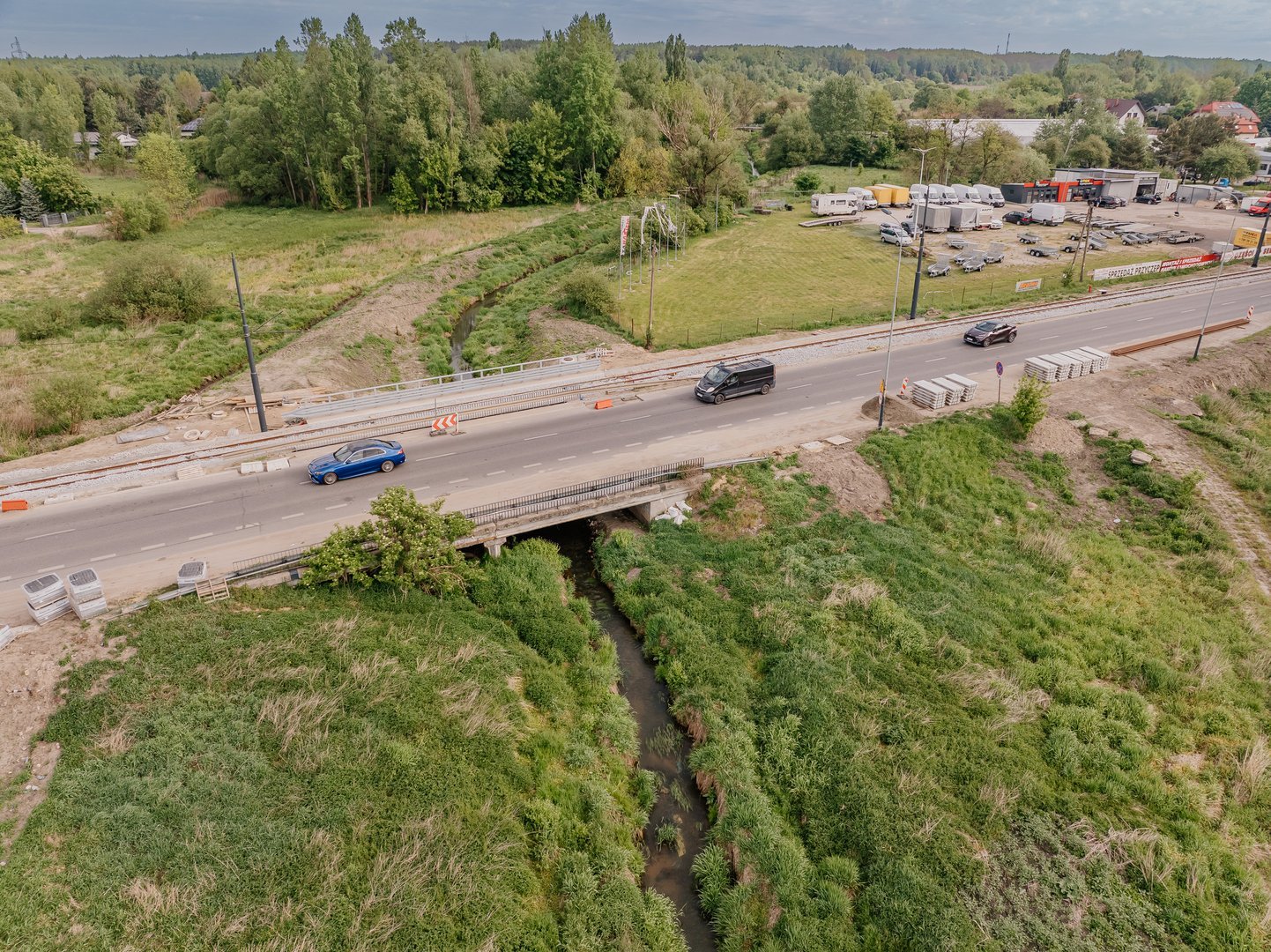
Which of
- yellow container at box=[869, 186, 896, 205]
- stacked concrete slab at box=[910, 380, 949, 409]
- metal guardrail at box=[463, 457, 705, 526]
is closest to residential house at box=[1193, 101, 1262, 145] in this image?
yellow container at box=[869, 186, 896, 205]

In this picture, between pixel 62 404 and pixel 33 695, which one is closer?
pixel 33 695

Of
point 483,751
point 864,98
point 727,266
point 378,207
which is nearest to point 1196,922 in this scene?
point 483,751

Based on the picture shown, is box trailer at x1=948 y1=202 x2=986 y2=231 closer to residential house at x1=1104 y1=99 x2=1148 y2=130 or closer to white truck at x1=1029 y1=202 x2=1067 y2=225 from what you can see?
white truck at x1=1029 y1=202 x2=1067 y2=225

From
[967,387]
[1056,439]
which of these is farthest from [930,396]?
[1056,439]

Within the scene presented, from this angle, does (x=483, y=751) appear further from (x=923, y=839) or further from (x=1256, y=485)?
(x=1256, y=485)

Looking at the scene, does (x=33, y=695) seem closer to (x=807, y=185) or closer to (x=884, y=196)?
(x=884, y=196)
